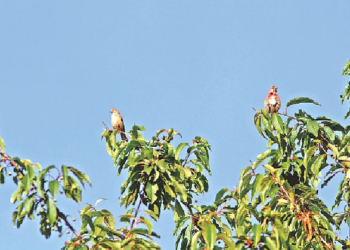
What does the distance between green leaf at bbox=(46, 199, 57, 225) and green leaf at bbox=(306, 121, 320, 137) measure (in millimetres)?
3009

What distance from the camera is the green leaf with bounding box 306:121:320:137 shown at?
6137 millimetres

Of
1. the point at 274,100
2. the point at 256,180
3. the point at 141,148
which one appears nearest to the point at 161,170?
the point at 141,148

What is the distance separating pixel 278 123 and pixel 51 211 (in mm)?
2953

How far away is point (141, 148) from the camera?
6.67 meters

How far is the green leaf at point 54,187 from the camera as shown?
4145 mm

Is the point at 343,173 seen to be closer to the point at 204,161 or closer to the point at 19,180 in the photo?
the point at 204,161

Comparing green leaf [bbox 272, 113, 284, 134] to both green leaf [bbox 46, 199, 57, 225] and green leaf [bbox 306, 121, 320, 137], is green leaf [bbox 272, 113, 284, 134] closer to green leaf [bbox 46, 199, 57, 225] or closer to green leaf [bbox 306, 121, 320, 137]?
green leaf [bbox 306, 121, 320, 137]

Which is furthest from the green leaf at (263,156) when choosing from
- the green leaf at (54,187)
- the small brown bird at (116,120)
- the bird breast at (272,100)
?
the small brown bird at (116,120)

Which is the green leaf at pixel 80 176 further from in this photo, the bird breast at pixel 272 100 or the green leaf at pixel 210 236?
the bird breast at pixel 272 100

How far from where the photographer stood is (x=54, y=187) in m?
4.18

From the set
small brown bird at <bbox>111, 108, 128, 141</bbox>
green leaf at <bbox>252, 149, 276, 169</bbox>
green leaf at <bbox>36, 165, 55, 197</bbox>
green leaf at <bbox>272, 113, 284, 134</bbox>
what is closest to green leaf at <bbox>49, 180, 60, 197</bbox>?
green leaf at <bbox>36, 165, 55, 197</bbox>

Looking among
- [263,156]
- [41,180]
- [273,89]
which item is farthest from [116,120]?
[41,180]

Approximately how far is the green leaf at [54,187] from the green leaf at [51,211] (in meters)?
0.13

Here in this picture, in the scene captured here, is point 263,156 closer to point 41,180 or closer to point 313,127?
point 313,127
